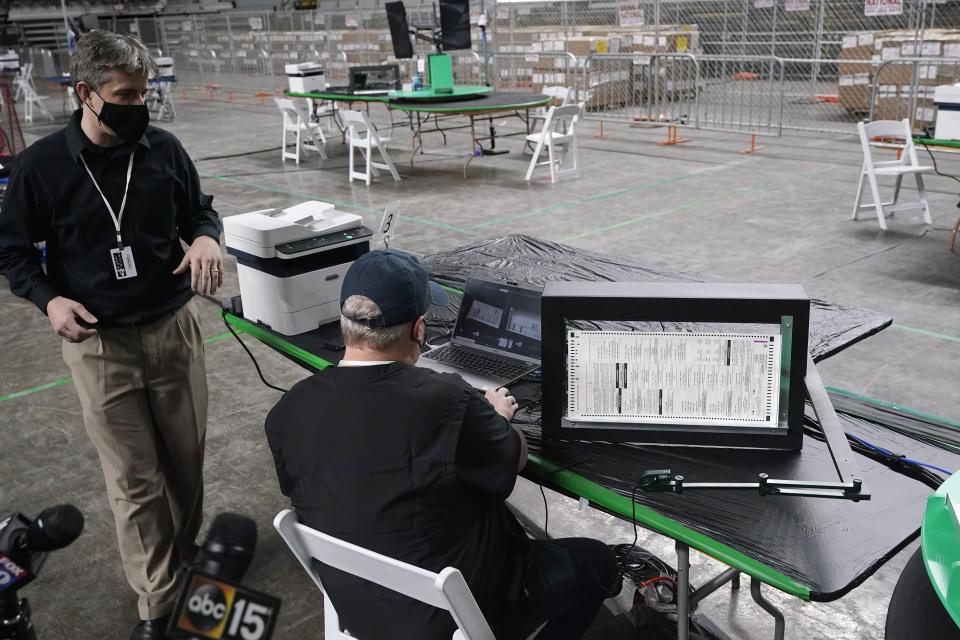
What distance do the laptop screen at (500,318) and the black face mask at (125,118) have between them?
1.07 meters

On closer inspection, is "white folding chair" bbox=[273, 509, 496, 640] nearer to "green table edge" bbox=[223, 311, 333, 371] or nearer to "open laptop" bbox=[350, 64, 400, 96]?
"green table edge" bbox=[223, 311, 333, 371]

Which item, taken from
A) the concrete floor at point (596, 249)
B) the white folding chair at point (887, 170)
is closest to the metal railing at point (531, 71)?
the concrete floor at point (596, 249)

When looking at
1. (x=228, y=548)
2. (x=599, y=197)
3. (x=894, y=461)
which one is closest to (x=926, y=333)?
(x=894, y=461)

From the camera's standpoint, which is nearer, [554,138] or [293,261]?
[293,261]

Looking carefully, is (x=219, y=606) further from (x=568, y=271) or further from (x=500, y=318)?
(x=568, y=271)

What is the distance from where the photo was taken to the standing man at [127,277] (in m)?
2.39

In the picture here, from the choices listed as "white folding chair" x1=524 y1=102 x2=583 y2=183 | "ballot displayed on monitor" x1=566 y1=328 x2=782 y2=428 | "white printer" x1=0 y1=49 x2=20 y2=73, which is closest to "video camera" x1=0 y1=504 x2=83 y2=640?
"ballot displayed on monitor" x1=566 y1=328 x2=782 y2=428

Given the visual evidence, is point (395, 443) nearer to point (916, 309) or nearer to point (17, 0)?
point (916, 309)

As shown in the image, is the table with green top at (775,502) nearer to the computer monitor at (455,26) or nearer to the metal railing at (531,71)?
the computer monitor at (455,26)

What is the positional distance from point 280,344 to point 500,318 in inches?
33.7

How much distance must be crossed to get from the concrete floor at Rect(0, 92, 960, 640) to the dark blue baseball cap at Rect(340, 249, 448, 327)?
577 millimetres

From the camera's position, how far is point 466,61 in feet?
50.0

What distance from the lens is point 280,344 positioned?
→ 3.04 metres

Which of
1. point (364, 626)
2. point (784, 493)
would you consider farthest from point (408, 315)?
point (784, 493)
